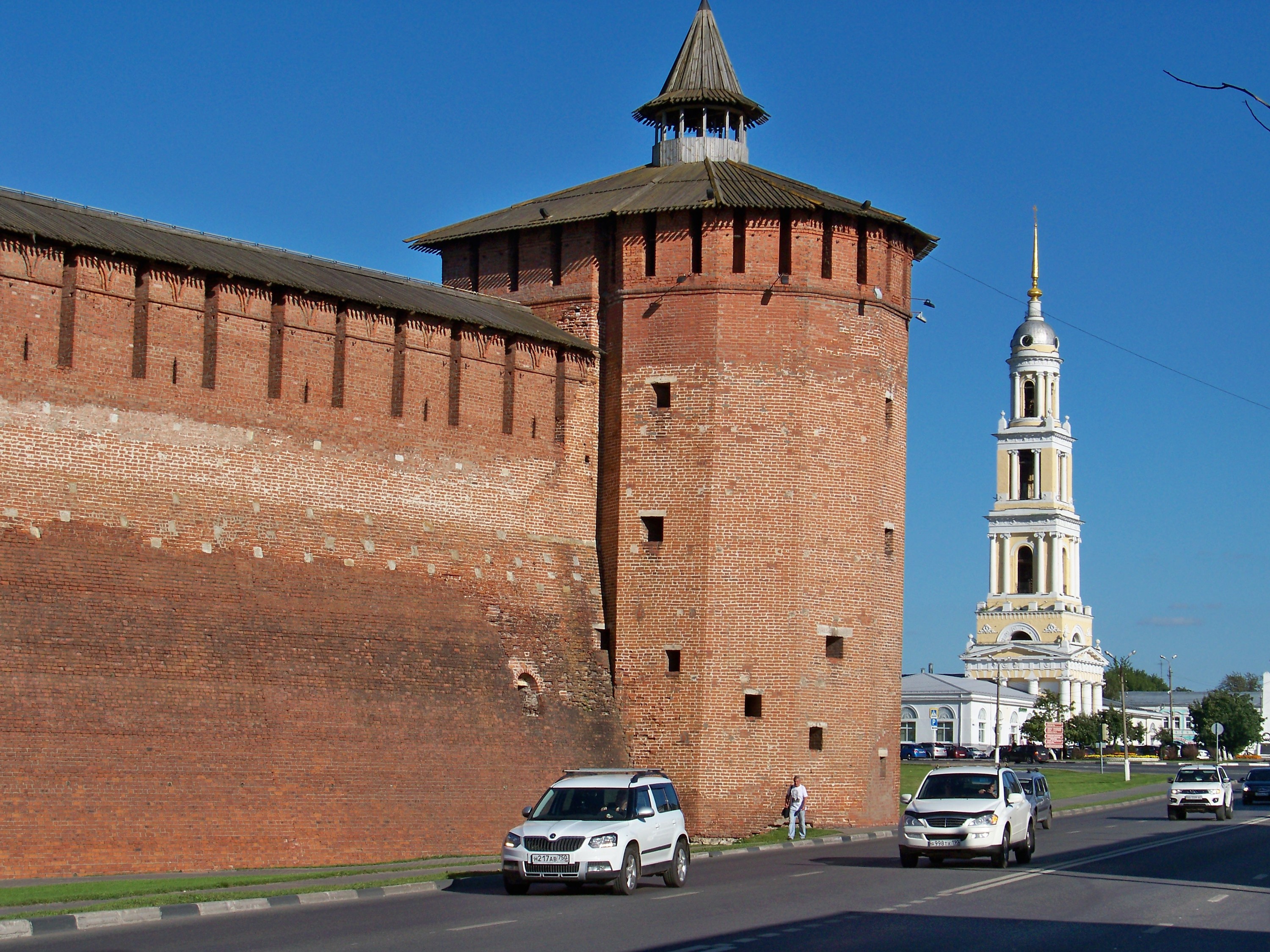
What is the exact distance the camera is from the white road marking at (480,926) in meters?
15.9

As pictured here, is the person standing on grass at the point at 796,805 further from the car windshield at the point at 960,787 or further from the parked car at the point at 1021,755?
the parked car at the point at 1021,755

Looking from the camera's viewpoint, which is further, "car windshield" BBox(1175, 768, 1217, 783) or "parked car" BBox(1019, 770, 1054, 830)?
"car windshield" BBox(1175, 768, 1217, 783)

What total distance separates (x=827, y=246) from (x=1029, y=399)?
10268 cm

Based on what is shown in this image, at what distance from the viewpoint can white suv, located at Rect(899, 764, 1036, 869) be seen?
23234mm

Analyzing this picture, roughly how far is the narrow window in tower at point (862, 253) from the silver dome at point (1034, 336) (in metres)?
101

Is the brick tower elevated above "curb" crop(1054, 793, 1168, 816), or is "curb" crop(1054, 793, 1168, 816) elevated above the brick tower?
the brick tower

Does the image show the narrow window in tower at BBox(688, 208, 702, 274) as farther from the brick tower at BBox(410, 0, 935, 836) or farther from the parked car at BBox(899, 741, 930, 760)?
the parked car at BBox(899, 741, 930, 760)

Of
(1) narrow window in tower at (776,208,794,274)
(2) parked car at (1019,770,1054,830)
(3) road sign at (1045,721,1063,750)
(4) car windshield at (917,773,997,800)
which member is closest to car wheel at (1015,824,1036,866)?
(4) car windshield at (917,773,997,800)

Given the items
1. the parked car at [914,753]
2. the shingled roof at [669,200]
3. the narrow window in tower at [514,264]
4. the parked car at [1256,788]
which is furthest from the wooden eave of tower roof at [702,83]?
the parked car at [914,753]

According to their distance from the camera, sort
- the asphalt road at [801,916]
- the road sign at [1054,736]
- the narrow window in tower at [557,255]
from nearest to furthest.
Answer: the asphalt road at [801,916]
the narrow window in tower at [557,255]
the road sign at [1054,736]

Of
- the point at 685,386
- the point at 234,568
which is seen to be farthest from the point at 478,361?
the point at 234,568

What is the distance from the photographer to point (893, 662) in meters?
34.9

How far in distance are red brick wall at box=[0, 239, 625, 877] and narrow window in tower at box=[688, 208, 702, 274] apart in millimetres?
3604

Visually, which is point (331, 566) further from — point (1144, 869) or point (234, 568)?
point (1144, 869)
